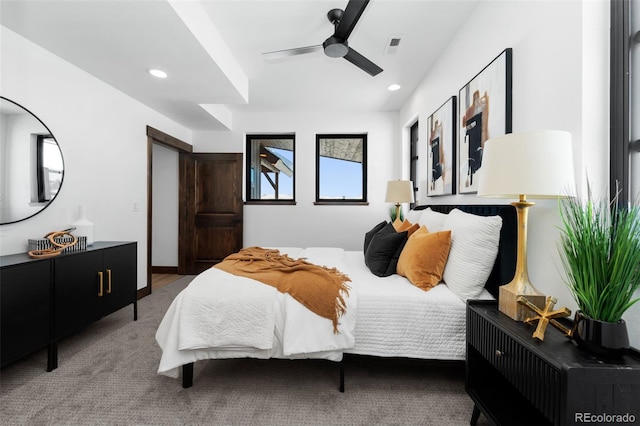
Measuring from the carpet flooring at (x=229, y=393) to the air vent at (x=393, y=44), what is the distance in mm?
2656

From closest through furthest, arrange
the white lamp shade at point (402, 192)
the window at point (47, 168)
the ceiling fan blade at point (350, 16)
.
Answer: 1. the ceiling fan blade at point (350, 16)
2. the window at point (47, 168)
3. the white lamp shade at point (402, 192)

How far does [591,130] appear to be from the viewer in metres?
1.26

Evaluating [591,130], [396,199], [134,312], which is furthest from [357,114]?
[134,312]

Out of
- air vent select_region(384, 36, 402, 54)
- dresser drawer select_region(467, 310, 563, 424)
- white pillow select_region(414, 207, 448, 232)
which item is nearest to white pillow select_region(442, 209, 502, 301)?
dresser drawer select_region(467, 310, 563, 424)

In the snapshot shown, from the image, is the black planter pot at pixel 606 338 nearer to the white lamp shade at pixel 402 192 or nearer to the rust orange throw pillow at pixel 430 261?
the rust orange throw pillow at pixel 430 261

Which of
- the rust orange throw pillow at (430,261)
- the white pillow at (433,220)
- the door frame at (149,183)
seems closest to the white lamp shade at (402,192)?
the white pillow at (433,220)

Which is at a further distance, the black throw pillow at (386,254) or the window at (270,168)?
the window at (270,168)

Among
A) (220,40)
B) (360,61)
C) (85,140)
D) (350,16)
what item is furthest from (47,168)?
(360,61)

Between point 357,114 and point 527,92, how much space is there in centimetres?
310

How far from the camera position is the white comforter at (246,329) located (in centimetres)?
159

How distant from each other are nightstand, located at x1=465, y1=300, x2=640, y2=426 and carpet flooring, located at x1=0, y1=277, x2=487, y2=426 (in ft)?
1.02

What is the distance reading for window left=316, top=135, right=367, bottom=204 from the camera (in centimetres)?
469

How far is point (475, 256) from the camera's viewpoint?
1.69 metres

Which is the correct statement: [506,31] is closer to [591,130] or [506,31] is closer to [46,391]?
[591,130]
